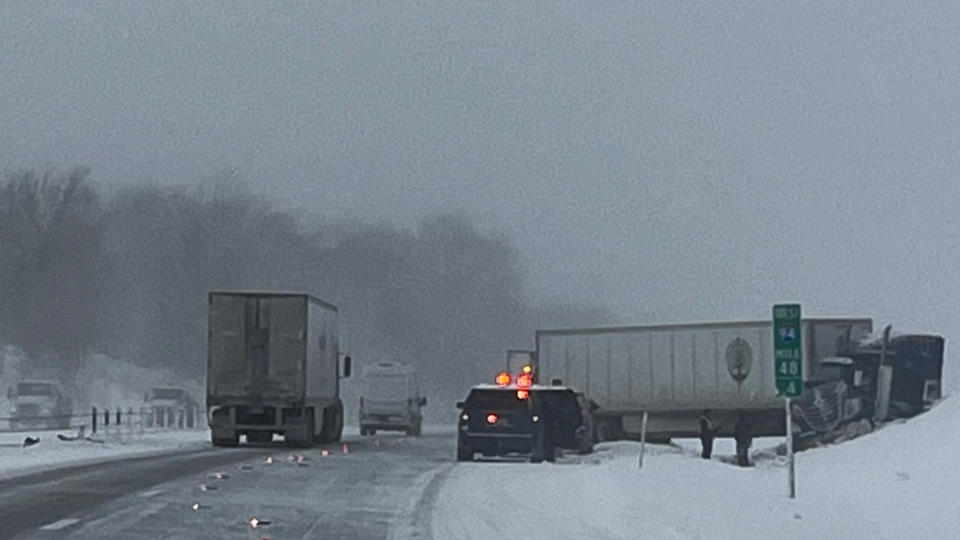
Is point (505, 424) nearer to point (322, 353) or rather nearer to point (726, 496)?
point (726, 496)

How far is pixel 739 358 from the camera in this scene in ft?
135

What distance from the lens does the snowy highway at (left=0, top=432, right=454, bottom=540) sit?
55.1 feet

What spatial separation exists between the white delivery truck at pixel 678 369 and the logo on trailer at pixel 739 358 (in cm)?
3

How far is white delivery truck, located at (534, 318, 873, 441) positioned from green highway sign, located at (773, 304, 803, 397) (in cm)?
1812

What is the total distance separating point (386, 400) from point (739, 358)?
63.0 ft

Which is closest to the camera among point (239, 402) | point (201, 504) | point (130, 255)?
point (201, 504)

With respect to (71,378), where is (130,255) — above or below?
above

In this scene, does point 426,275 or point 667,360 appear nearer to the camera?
point 667,360

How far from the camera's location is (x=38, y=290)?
10044cm

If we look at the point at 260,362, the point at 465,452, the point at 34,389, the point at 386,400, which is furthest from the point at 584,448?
the point at 34,389

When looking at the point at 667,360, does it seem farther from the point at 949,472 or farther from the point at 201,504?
the point at 201,504

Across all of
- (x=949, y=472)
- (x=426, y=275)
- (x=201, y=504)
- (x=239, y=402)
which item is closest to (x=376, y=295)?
(x=426, y=275)

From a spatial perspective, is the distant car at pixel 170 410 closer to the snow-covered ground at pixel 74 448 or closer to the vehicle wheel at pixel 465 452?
the snow-covered ground at pixel 74 448

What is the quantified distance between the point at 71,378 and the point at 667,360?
5927 cm
